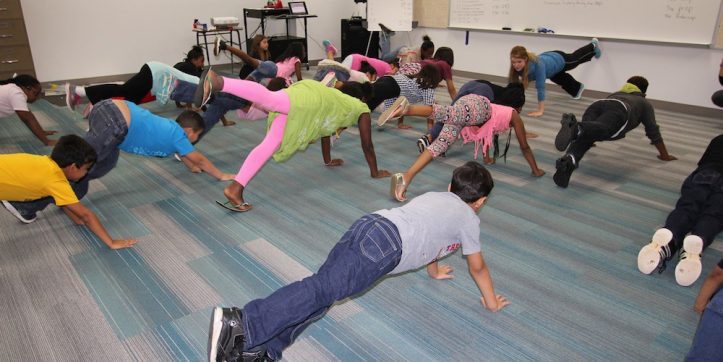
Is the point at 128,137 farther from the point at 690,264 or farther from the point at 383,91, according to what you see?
the point at 690,264

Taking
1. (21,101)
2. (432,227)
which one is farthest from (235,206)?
(21,101)

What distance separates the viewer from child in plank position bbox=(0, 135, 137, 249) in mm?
2211

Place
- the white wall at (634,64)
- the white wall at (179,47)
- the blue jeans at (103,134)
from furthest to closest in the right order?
the white wall at (179,47)
the white wall at (634,64)
the blue jeans at (103,134)

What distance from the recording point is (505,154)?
3.74 m

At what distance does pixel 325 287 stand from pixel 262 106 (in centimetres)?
148

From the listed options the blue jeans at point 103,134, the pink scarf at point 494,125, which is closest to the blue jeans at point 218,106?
the blue jeans at point 103,134

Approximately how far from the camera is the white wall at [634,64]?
5203 mm

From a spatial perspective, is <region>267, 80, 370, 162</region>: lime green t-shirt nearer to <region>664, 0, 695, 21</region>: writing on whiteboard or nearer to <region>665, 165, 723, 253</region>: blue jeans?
<region>665, 165, 723, 253</region>: blue jeans

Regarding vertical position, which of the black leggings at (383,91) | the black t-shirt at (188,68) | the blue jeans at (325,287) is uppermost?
the black t-shirt at (188,68)

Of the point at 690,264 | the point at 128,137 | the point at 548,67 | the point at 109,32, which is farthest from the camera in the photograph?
the point at 109,32

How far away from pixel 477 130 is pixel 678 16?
3581mm

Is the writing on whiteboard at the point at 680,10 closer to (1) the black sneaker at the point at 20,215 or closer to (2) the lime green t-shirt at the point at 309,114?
(2) the lime green t-shirt at the point at 309,114

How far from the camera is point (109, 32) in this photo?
681cm

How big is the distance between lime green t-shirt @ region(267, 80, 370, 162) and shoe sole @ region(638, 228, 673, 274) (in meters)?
1.87
